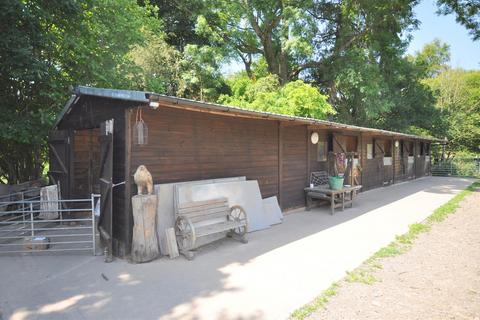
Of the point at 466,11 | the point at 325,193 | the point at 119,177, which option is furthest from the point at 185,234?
the point at 466,11

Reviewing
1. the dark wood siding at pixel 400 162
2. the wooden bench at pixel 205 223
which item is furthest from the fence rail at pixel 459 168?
the wooden bench at pixel 205 223

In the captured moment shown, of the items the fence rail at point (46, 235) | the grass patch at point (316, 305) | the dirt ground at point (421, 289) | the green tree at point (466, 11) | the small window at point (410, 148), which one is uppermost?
the green tree at point (466, 11)

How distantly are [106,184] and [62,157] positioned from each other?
272 cm

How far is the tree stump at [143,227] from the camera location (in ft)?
13.4

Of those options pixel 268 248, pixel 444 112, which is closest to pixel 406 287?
pixel 268 248

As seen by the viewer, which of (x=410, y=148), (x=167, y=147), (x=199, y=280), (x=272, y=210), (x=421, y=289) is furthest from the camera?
(x=410, y=148)

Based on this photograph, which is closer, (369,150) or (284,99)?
(369,150)

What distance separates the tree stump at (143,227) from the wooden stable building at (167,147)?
1.05 ft

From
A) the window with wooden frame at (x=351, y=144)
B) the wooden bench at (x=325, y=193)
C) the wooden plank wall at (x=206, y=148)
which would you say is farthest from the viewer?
the window with wooden frame at (x=351, y=144)

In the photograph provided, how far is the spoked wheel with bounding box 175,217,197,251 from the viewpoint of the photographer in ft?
13.7

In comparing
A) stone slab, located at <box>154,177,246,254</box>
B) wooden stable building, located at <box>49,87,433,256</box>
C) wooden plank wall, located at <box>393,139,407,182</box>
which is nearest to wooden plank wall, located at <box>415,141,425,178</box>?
wooden plank wall, located at <box>393,139,407,182</box>

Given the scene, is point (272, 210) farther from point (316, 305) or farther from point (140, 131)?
point (316, 305)

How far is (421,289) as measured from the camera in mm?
3340

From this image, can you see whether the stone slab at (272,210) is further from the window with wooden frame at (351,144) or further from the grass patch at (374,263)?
the window with wooden frame at (351,144)
